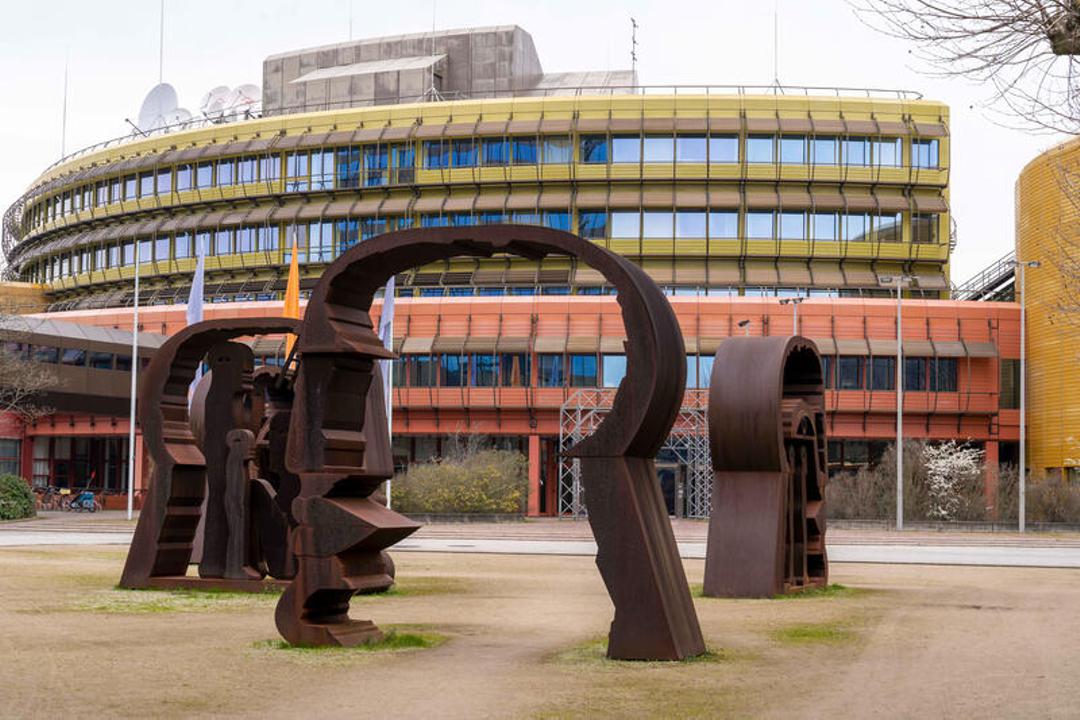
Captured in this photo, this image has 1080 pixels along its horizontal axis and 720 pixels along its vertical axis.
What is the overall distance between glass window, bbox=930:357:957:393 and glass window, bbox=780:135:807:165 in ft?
41.4

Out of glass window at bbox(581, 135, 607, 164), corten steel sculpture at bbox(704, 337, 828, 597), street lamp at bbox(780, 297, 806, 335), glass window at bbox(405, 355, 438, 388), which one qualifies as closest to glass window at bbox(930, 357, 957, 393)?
street lamp at bbox(780, 297, 806, 335)

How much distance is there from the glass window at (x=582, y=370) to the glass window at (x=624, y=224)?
35.6 ft

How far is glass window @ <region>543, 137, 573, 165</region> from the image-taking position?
71625 millimetres

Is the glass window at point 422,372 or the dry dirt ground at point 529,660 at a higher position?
the glass window at point 422,372

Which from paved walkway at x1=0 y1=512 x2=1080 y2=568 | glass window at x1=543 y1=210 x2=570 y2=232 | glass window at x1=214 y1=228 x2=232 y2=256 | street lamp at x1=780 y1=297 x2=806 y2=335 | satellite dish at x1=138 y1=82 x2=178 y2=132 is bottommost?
paved walkway at x1=0 y1=512 x2=1080 y2=568

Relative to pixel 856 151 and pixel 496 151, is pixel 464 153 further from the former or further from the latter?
pixel 856 151

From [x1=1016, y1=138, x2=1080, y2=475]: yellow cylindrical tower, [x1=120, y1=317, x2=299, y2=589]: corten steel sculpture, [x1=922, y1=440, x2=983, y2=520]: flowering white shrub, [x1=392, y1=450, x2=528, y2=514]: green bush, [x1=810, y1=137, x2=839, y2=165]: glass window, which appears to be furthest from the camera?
[x1=810, y1=137, x2=839, y2=165]: glass window

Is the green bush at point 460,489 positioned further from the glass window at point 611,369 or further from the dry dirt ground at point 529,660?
the dry dirt ground at point 529,660

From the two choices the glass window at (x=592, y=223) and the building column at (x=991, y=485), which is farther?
the glass window at (x=592, y=223)

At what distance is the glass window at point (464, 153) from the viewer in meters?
72.5

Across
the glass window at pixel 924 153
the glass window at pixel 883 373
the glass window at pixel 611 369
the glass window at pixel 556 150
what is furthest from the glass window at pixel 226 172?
the glass window at pixel 883 373

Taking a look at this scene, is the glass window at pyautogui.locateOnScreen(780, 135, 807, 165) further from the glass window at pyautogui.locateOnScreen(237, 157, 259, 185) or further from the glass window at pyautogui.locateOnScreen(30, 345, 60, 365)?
the glass window at pyautogui.locateOnScreen(30, 345, 60, 365)

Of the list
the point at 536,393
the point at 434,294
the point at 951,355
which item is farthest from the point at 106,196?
the point at 951,355

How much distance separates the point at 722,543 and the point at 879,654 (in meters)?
5.68
